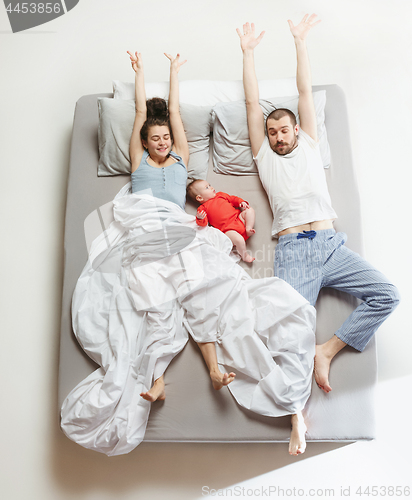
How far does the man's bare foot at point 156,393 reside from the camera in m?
1.60

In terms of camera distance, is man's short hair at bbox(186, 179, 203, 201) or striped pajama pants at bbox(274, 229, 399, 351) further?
man's short hair at bbox(186, 179, 203, 201)

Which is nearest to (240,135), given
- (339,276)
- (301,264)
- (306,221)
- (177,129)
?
(177,129)

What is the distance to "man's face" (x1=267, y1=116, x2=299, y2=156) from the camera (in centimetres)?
201

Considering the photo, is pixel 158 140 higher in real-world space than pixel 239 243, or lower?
higher

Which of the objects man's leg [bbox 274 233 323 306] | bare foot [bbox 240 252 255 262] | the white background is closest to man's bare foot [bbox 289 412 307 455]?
the white background

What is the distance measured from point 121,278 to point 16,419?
34.5 inches

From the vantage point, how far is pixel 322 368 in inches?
67.9

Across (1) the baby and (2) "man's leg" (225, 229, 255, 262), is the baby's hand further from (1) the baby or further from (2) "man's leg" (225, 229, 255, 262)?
(2) "man's leg" (225, 229, 255, 262)

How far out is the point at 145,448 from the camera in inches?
74.4

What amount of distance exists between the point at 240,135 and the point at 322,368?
1.20 metres

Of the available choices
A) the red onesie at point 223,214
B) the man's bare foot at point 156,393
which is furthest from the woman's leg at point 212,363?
the red onesie at point 223,214

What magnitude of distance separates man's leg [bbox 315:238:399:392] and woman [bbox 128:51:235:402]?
0.85 m

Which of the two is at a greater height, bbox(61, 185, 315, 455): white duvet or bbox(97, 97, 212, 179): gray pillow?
bbox(97, 97, 212, 179): gray pillow

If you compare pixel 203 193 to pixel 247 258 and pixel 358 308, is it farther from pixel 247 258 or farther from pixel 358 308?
pixel 358 308
